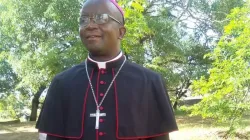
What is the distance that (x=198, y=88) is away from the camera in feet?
23.6

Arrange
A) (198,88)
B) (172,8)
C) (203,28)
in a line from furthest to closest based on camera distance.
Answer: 1. (203,28)
2. (172,8)
3. (198,88)

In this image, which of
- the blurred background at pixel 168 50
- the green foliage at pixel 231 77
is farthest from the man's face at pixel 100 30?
the green foliage at pixel 231 77

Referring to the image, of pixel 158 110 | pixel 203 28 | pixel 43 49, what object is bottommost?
pixel 158 110

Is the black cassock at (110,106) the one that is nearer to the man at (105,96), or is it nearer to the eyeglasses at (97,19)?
the man at (105,96)

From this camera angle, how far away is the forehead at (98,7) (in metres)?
1.80

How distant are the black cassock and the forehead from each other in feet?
0.86

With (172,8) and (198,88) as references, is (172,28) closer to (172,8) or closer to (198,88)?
(172,8)

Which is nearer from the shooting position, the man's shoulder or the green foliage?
the man's shoulder

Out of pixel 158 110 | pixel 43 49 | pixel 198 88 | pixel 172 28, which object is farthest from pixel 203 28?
pixel 158 110

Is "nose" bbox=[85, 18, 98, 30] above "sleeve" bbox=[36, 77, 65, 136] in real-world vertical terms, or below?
above

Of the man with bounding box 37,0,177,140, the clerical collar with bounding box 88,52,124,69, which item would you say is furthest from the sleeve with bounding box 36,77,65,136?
the clerical collar with bounding box 88,52,124,69

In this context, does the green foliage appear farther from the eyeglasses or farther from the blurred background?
the eyeglasses

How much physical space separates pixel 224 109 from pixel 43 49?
628cm

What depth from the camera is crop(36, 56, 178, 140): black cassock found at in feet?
5.83
